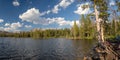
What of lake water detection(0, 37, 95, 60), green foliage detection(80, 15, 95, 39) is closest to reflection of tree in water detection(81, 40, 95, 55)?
lake water detection(0, 37, 95, 60)

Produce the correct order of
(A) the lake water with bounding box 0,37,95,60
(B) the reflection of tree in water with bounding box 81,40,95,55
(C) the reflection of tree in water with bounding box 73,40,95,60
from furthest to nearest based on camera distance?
(B) the reflection of tree in water with bounding box 81,40,95,55 → (C) the reflection of tree in water with bounding box 73,40,95,60 → (A) the lake water with bounding box 0,37,95,60

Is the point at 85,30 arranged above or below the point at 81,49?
above

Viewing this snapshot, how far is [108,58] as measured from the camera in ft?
86.1

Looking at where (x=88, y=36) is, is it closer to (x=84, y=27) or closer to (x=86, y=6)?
(x=84, y=27)

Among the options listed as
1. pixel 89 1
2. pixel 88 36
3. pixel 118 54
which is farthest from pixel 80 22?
pixel 118 54

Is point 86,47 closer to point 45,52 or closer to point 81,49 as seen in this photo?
point 81,49

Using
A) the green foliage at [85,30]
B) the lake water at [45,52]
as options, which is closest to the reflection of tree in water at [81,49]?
the lake water at [45,52]

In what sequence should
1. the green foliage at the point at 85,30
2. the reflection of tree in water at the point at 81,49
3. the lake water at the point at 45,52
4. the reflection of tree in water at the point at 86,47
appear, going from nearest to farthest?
1. the lake water at the point at 45,52
2. the reflection of tree in water at the point at 81,49
3. the reflection of tree in water at the point at 86,47
4. the green foliage at the point at 85,30

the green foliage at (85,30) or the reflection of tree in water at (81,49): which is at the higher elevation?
the green foliage at (85,30)

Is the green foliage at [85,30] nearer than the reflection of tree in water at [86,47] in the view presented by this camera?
No

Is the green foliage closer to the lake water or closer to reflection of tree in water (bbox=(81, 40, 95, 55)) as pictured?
reflection of tree in water (bbox=(81, 40, 95, 55))

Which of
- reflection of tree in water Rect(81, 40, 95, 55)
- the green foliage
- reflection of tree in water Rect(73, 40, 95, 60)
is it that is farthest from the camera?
the green foliage

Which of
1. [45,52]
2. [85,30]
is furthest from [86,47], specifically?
[85,30]

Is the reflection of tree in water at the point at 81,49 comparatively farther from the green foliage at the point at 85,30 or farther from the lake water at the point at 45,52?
the green foliage at the point at 85,30
